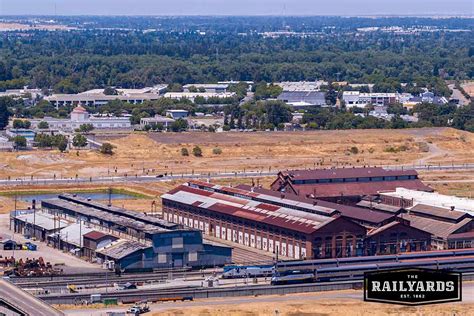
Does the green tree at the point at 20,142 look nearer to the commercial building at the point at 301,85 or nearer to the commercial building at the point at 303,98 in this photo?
the commercial building at the point at 303,98

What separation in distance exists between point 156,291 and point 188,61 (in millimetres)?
100207

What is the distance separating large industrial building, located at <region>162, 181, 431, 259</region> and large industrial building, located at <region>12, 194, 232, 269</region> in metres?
2.26

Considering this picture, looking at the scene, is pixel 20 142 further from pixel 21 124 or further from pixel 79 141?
pixel 21 124

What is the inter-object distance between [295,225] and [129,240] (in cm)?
547

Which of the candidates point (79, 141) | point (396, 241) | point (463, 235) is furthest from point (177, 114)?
point (396, 241)

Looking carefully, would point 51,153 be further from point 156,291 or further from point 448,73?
point 448,73

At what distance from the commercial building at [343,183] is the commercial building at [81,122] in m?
32.0

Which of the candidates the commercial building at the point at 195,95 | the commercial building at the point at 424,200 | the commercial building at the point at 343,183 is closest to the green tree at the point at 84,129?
the commercial building at the point at 195,95

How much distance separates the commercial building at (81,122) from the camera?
84062 millimetres

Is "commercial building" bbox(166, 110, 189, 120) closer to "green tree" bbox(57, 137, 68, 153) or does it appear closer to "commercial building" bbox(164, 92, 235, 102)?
"commercial building" bbox(164, 92, 235, 102)

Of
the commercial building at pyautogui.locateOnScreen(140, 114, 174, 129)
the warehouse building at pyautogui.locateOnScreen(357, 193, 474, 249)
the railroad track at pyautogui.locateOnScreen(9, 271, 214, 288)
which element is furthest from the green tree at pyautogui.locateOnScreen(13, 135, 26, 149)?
the railroad track at pyautogui.locateOnScreen(9, 271, 214, 288)

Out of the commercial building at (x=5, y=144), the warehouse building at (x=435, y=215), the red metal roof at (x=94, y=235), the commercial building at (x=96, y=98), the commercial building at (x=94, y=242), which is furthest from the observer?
the commercial building at (x=96, y=98)

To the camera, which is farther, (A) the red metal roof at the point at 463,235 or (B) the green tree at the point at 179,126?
(B) the green tree at the point at 179,126

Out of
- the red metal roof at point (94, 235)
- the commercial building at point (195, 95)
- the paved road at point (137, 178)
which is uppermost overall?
the red metal roof at point (94, 235)
